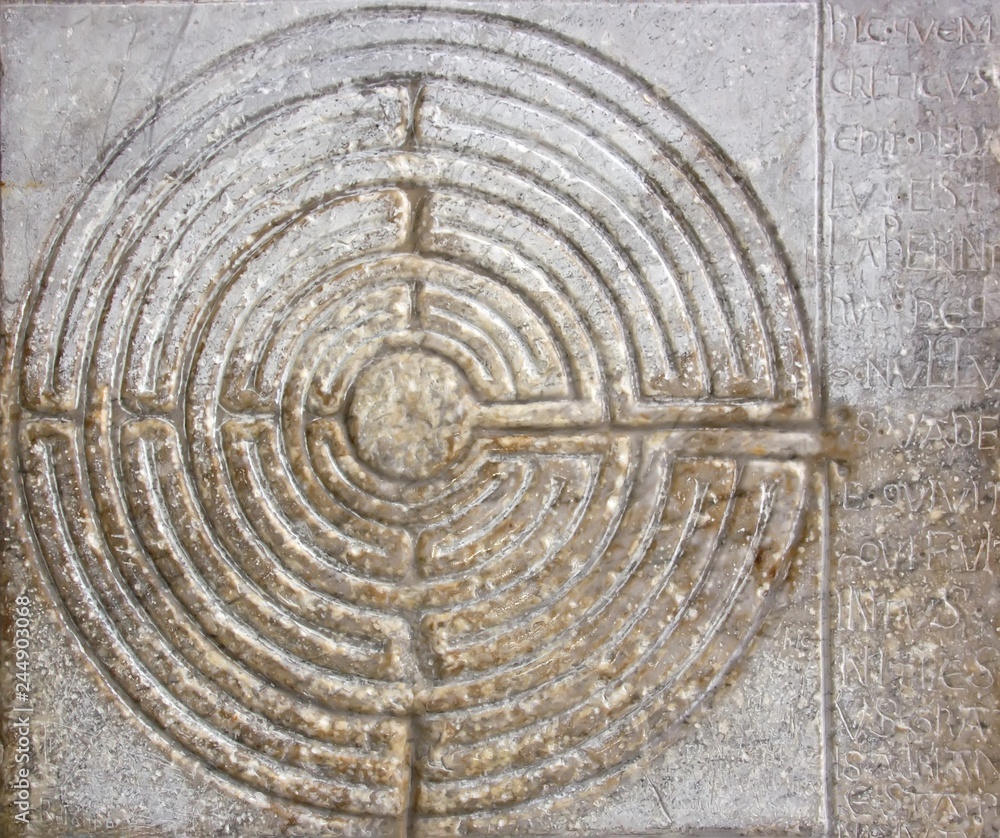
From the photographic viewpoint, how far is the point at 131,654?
2670 mm

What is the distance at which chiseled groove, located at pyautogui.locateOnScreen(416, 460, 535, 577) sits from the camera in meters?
2.69

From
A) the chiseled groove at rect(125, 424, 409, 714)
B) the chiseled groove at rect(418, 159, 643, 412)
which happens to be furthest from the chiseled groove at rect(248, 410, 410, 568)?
the chiseled groove at rect(418, 159, 643, 412)

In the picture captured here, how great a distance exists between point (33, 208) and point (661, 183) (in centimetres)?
214

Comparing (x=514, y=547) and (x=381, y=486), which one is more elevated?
(x=381, y=486)

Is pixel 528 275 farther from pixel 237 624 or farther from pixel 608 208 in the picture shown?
pixel 237 624

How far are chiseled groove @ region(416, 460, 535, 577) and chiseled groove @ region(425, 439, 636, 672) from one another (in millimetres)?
152

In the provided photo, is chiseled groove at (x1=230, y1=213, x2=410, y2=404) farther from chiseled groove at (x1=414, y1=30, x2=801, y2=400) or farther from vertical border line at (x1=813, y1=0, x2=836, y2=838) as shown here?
vertical border line at (x1=813, y1=0, x2=836, y2=838)

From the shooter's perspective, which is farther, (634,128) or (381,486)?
(381,486)

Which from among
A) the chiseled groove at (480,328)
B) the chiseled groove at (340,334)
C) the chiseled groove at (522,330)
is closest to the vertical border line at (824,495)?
the chiseled groove at (522,330)

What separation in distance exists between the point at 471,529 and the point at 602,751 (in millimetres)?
859

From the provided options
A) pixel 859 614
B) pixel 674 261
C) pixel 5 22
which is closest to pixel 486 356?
pixel 674 261

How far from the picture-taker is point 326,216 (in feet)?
8.73

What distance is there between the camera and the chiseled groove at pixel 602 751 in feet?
8.59

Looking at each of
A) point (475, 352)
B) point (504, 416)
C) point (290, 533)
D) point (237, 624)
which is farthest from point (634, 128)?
point (237, 624)
